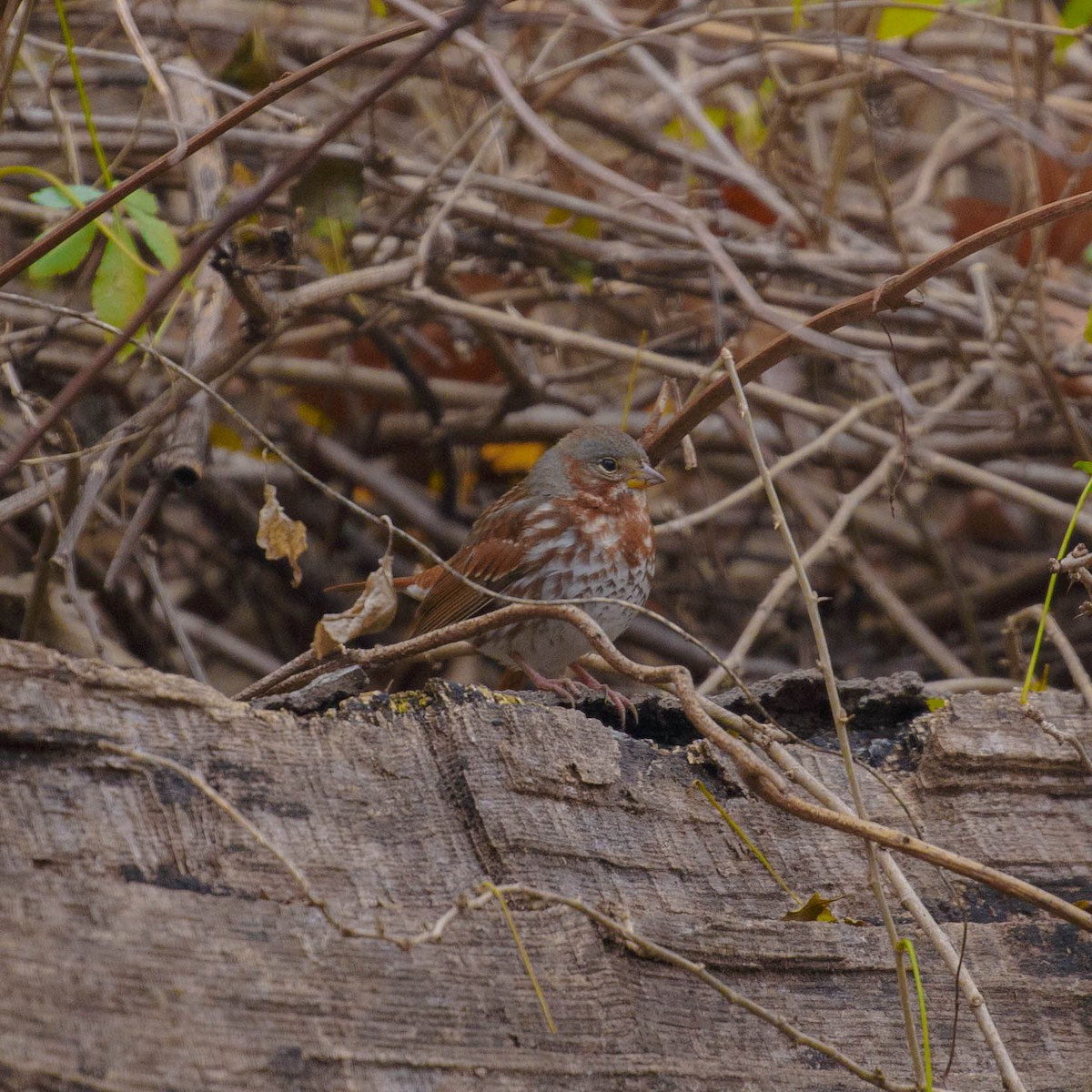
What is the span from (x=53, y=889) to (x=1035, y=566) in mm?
4076

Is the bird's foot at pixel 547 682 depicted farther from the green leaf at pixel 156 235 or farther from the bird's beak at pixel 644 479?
the green leaf at pixel 156 235

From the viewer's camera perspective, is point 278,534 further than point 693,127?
No

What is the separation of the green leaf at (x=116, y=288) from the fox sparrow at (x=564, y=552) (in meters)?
1.19

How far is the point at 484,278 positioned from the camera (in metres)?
4.87

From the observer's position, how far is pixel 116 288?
2812mm

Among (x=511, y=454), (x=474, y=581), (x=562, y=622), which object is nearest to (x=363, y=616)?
(x=562, y=622)

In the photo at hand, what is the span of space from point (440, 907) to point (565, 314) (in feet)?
13.2

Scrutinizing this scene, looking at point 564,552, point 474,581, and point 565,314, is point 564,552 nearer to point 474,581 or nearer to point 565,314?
point 474,581

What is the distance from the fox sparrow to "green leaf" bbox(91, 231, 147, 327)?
1191 mm

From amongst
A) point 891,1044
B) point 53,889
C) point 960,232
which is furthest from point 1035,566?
point 53,889

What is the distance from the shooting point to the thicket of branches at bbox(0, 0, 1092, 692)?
146 inches

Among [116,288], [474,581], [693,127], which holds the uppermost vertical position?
[693,127]

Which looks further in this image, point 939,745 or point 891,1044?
point 939,745

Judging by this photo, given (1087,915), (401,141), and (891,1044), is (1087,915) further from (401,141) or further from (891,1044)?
(401,141)
